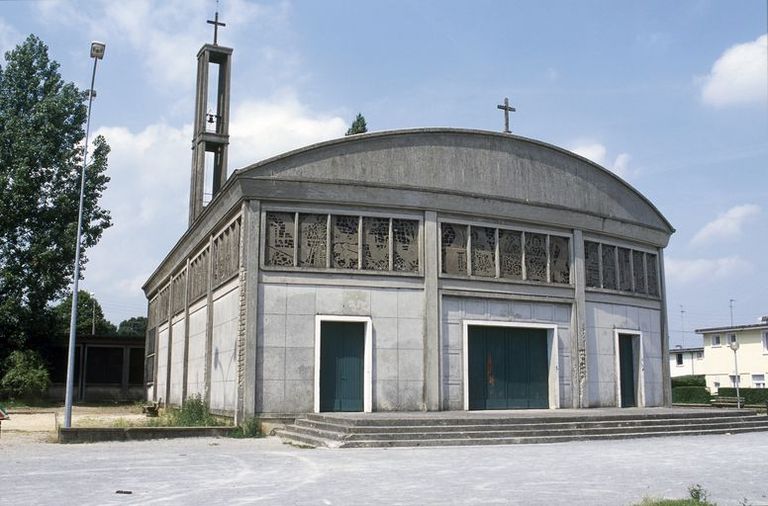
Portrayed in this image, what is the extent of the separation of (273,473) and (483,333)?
495 inches

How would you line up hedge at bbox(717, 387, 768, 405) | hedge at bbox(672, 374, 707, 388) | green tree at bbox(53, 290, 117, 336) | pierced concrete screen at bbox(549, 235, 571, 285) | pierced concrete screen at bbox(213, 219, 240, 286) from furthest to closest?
green tree at bbox(53, 290, 117, 336)
hedge at bbox(672, 374, 707, 388)
hedge at bbox(717, 387, 768, 405)
pierced concrete screen at bbox(549, 235, 571, 285)
pierced concrete screen at bbox(213, 219, 240, 286)

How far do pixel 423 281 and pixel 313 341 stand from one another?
3.77m

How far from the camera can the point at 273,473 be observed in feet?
40.3

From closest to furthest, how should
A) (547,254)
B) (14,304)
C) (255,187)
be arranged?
(255,187), (547,254), (14,304)

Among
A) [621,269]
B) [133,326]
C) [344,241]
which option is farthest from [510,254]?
[133,326]

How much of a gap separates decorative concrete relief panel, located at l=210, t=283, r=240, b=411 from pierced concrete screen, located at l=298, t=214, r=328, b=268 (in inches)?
86.5

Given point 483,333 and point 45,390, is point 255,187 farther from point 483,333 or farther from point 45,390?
point 45,390

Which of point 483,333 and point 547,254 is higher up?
point 547,254

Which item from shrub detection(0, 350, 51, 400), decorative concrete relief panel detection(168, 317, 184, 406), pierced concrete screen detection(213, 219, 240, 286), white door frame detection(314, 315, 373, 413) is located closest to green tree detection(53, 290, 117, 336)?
shrub detection(0, 350, 51, 400)

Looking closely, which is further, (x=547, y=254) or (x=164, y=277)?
(x=164, y=277)

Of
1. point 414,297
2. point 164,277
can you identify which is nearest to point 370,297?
point 414,297

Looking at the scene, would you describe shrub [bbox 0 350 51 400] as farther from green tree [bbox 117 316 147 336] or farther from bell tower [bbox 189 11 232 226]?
green tree [bbox 117 316 147 336]

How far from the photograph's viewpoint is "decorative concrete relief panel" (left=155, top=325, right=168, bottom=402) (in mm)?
35188

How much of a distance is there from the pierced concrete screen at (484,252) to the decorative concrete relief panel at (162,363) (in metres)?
17.2
